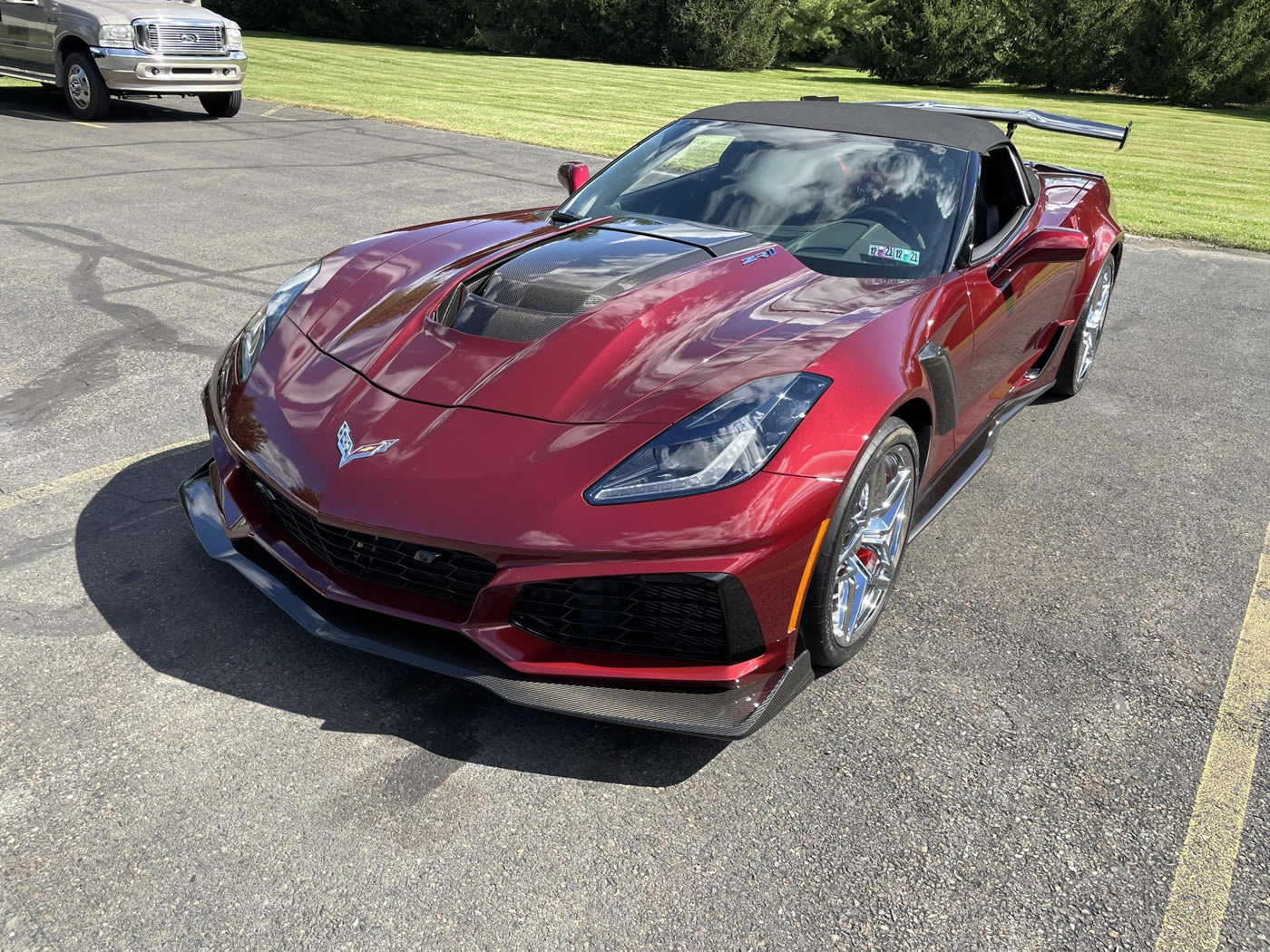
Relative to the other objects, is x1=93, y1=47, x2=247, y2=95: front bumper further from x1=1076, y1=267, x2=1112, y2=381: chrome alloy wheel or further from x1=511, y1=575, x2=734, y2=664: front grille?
x1=511, y1=575, x2=734, y2=664: front grille

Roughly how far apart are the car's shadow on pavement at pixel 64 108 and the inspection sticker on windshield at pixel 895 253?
11523 mm

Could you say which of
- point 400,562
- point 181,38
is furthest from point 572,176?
point 181,38

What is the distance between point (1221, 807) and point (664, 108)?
1873 cm

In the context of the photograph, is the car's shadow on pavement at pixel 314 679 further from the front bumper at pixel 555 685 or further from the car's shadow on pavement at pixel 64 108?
the car's shadow on pavement at pixel 64 108

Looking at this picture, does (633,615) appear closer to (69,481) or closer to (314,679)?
(314,679)

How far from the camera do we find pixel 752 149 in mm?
4086

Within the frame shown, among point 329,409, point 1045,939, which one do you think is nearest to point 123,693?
point 329,409

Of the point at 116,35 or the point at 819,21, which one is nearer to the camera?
the point at 116,35

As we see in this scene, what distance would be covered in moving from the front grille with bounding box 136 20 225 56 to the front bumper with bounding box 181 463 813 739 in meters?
11.4

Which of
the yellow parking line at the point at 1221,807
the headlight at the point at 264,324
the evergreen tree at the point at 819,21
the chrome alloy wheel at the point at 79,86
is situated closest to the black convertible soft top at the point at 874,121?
the headlight at the point at 264,324

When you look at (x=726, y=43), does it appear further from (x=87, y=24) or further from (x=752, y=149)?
(x=752, y=149)

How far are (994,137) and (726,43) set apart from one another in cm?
2929

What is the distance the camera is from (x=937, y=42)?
30.3m

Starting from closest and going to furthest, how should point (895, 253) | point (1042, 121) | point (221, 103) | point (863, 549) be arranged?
1. point (863, 549)
2. point (895, 253)
3. point (1042, 121)
4. point (221, 103)
